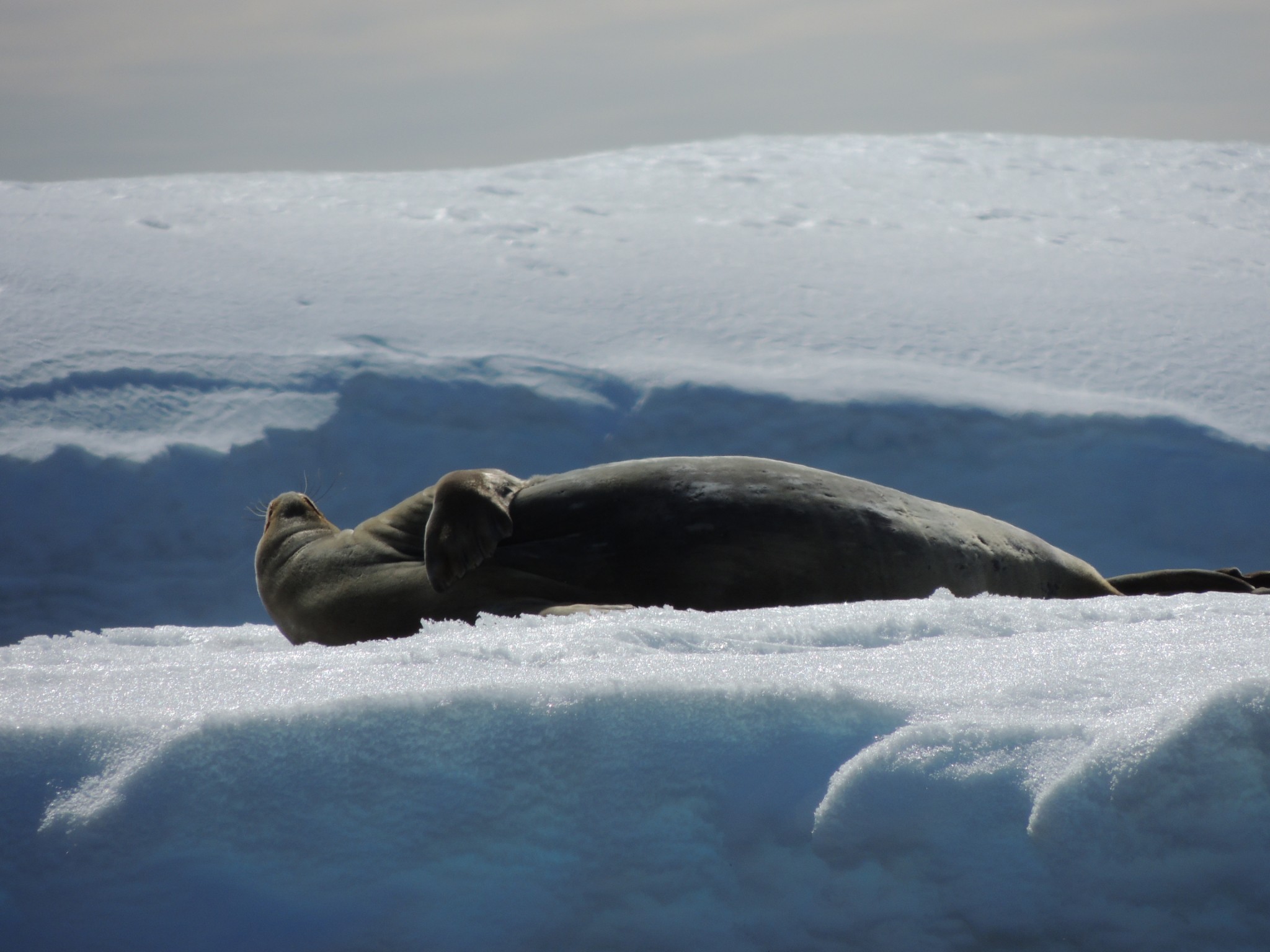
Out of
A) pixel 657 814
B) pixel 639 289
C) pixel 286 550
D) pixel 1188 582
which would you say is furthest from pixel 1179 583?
pixel 639 289

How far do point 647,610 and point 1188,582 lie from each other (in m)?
2.07

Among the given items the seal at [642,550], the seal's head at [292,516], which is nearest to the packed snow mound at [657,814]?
the seal at [642,550]

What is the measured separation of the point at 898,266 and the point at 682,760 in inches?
269

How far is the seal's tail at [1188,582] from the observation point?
3.39 meters

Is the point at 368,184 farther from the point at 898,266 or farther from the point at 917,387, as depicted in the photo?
the point at 917,387

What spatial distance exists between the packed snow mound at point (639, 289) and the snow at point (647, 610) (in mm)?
39

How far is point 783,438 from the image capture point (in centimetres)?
578

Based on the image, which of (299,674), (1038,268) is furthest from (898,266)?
(299,674)

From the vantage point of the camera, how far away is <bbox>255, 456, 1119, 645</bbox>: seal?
2912 mm

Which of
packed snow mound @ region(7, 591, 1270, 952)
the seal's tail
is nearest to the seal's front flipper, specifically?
packed snow mound @ region(7, 591, 1270, 952)

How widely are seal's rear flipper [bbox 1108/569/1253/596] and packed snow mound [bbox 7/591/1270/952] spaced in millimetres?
2158

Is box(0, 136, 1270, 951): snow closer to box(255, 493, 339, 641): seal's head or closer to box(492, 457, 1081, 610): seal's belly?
box(255, 493, 339, 641): seal's head

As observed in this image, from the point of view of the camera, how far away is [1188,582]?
348cm

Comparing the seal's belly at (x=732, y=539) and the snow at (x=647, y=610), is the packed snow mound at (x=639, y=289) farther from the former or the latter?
the seal's belly at (x=732, y=539)
